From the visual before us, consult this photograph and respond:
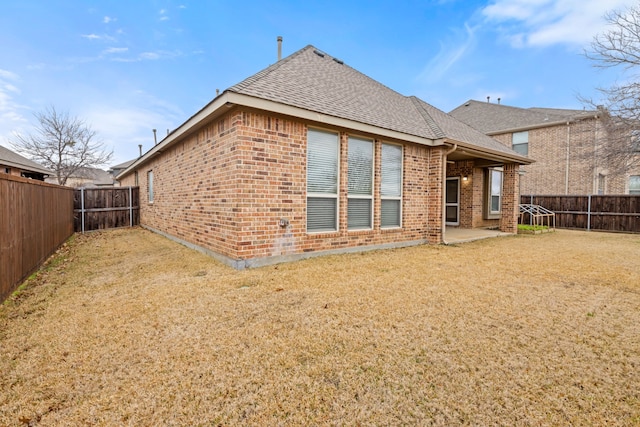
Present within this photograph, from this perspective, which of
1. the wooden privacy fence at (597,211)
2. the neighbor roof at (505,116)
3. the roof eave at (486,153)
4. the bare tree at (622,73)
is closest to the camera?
the roof eave at (486,153)

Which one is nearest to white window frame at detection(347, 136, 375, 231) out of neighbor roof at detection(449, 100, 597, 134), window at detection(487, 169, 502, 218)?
window at detection(487, 169, 502, 218)

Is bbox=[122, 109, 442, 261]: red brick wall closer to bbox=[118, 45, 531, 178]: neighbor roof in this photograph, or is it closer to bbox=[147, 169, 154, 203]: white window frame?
bbox=[118, 45, 531, 178]: neighbor roof

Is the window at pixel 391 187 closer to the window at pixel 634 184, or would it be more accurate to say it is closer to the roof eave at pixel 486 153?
the roof eave at pixel 486 153

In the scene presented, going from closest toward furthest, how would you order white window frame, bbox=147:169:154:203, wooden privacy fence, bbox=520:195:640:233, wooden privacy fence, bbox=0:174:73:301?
wooden privacy fence, bbox=0:174:73:301 → white window frame, bbox=147:169:154:203 → wooden privacy fence, bbox=520:195:640:233

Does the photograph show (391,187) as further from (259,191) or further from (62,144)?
(62,144)

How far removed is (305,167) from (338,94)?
8.18 ft

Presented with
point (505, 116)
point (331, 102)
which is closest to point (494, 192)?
point (331, 102)

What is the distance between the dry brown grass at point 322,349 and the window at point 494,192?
26.2 feet

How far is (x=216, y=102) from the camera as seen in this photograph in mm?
5098

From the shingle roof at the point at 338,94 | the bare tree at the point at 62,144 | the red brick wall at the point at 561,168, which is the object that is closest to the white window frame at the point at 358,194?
the shingle roof at the point at 338,94

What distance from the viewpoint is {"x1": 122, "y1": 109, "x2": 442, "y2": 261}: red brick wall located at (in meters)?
5.12

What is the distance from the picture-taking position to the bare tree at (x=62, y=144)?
2270 cm

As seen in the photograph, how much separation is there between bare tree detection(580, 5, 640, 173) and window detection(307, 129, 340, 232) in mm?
11523

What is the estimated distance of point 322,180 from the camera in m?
6.09
